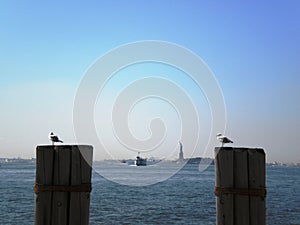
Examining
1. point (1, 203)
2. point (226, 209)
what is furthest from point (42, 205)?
point (1, 203)

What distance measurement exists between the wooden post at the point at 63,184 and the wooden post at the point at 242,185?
2233mm

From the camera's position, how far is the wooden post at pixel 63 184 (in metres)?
6.31

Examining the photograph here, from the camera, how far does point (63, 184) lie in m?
6.31

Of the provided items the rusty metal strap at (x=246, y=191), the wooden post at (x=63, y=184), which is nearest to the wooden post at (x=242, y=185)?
the rusty metal strap at (x=246, y=191)

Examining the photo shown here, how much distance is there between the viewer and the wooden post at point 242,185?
6.06m

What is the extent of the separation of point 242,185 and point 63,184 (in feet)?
9.46

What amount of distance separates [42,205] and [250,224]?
11.1 feet

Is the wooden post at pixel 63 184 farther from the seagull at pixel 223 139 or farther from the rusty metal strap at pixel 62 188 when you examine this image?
the seagull at pixel 223 139

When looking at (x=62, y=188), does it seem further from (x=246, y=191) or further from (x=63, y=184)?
(x=246, y=191)

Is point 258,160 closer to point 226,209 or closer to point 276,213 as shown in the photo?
point 226,209

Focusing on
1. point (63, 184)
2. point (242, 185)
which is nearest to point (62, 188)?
point (63, 184)

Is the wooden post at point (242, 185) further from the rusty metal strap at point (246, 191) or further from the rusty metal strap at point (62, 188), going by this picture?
the rusty metal strap at point (62, 188)

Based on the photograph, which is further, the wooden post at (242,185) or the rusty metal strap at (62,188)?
the rusty metal strap at (62,188)

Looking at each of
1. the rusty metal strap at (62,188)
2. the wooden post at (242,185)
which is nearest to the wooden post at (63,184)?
the rusty metal strap at (62,188)
